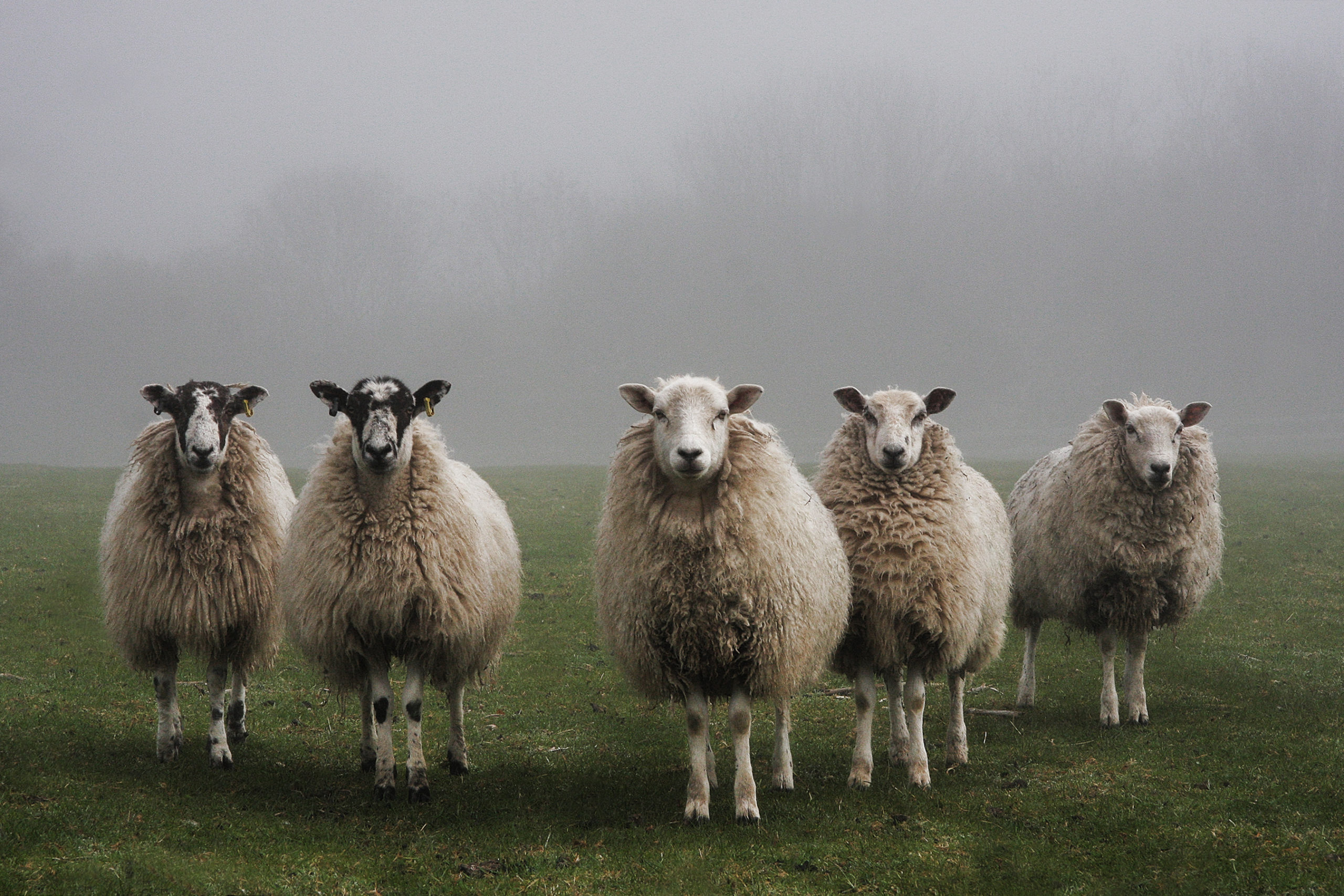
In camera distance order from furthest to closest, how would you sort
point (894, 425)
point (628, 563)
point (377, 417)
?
1. point (894, 425)
2. point (377, 417)
3. point (628, 563)

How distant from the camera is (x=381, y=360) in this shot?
103375mm

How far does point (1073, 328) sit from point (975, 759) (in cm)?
10960

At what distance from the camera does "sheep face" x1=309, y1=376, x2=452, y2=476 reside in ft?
28.0

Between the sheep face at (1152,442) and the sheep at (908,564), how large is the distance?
2.33 meters

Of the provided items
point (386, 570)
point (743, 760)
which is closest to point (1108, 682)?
point (743, 760)

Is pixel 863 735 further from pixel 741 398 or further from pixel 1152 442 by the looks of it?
pixel 1152 442

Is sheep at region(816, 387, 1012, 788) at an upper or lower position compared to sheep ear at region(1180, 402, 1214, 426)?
lower

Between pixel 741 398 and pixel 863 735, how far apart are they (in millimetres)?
3260

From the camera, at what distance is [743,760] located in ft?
26.0

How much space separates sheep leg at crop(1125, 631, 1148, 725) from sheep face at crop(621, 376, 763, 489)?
615 cm

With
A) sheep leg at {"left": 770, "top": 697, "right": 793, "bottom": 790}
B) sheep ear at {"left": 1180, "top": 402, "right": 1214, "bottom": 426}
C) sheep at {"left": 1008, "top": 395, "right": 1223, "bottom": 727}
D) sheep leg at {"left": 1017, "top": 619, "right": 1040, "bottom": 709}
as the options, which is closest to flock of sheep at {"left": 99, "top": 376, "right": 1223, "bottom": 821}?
sheep leg at {"left": 770, "top": 697, "right": 793, "bottom": 790}

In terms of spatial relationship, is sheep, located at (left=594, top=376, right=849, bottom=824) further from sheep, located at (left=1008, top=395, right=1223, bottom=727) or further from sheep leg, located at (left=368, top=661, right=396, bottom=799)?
sheep, located at (left=1008, top=395, right=1223, bottom=727)

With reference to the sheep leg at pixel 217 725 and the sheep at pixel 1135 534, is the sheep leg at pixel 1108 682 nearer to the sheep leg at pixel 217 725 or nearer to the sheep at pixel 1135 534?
the sheep at pixel 1135 534

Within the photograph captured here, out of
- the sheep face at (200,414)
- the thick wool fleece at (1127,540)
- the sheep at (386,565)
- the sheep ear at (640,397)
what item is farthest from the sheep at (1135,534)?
the sheep face at (200,414)
